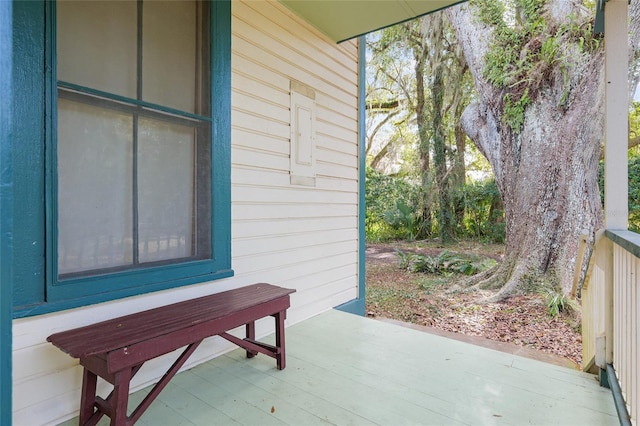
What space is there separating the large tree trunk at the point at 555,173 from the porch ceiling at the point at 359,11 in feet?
11.9

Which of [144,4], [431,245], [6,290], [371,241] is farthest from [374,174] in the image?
[6,290]

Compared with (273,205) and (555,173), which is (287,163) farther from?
(555,173)

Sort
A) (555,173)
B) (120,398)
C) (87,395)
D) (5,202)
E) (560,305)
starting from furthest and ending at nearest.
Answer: (555,173) < (560,305) < (87,395) < (120,398) < (5,202)

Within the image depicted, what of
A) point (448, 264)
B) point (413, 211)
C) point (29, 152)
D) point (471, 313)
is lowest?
point (471, 313)

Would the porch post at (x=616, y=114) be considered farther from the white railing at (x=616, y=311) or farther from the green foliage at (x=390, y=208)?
the green foliage at (x=390, y=208)

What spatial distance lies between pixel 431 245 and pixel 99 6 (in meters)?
9.37

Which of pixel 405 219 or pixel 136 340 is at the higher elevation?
pixel 405 219

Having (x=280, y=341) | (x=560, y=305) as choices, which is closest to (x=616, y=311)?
(x=280, y=341)

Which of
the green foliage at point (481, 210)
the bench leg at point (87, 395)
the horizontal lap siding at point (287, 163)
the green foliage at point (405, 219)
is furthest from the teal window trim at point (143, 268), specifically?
the green foliage at point (481, 210)

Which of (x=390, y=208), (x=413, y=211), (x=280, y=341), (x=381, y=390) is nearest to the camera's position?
(x=381, y=390)

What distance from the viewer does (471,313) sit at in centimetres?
486

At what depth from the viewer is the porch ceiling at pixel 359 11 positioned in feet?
8.82

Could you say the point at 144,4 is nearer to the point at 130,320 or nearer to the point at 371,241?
the point at 130,320

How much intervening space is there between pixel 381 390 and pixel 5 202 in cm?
192
